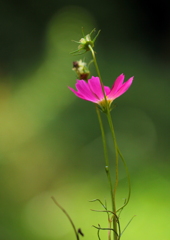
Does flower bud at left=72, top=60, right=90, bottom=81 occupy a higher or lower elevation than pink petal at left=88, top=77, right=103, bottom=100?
higher

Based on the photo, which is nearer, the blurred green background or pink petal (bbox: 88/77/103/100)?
pink petal (bbox: 88/77/103/100)

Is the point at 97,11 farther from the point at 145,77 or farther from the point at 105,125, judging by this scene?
the point at 105,125

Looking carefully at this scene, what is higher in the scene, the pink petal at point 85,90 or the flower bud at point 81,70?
Answer: the flower bud at point 81,70

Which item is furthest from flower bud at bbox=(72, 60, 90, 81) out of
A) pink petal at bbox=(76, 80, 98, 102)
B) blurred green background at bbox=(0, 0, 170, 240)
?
blurred green background at bbox=(0, 0, 170, 240)

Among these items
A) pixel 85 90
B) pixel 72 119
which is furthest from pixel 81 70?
pixel 72 119

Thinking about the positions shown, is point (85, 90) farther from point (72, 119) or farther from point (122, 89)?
point (72, 119)

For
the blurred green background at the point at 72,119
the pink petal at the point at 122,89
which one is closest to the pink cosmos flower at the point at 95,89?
the pink petal at the point at 122,89

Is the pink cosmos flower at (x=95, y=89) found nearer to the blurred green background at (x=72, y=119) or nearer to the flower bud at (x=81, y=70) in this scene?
the flower bud at (x=81, y=70)

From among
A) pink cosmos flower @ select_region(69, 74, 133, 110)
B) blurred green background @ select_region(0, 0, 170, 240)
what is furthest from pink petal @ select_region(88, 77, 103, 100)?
blurred green background @ select_region(0, 0, 170, 240)

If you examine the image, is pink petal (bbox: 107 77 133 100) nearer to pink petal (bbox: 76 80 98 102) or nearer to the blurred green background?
pink petal (bbox: 76 80 98 102)
